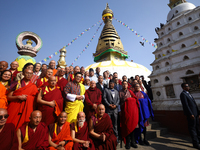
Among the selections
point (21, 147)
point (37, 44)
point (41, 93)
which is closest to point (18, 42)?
point (37, 44)

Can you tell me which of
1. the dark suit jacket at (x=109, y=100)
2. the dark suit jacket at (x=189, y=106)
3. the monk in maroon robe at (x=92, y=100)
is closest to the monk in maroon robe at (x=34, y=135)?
the monk in maroon robe at (x=92, y=100)

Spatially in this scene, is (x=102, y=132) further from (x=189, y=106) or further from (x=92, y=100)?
(x=189, y=106)

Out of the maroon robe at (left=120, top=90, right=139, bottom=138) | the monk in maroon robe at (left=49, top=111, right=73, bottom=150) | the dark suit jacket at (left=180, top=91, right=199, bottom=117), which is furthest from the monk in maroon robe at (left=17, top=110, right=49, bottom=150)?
the dark suit jacket at (left=180, top=91, right=199, bottom=117)

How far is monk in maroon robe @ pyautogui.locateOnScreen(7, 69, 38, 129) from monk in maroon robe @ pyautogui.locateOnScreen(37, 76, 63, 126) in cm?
22

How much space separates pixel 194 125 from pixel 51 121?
4303 mm

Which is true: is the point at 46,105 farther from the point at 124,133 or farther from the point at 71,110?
the point at 124,133

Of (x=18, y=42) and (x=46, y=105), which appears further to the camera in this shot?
(x=18, y=42)

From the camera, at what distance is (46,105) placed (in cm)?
262

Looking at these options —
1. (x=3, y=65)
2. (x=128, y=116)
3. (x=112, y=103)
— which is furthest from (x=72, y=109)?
(x=3, y=65)

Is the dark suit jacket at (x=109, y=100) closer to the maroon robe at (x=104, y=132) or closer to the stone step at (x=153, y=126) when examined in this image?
the maroon robe at (x=104, y=132)

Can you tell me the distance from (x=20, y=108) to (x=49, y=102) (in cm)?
62

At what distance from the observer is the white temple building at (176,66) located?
5.25 m

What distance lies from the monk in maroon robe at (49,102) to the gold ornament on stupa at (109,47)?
17.6 m

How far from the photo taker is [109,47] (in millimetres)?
19969
